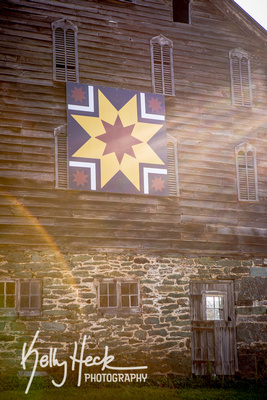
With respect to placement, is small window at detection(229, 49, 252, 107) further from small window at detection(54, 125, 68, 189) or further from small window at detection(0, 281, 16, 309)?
small window at detection(0, 281, 16, 309)

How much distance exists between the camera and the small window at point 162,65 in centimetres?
1291

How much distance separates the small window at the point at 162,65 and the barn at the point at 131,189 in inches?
1.3

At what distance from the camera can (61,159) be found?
11586 mm

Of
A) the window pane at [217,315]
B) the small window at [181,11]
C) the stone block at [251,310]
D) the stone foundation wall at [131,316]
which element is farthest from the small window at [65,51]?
the stone block at [251,310]

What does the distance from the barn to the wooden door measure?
1.4 inches

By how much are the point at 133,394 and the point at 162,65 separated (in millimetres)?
8461

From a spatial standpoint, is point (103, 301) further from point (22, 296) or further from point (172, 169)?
point (172, 169)

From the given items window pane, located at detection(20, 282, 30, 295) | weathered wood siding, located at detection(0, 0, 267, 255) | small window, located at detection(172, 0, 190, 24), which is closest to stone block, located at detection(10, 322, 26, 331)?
window pane, located at detection(20, 282, 30, 295)

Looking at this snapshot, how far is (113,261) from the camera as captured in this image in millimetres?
11633

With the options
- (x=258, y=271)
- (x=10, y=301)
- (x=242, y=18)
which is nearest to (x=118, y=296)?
(x=10, y=301)

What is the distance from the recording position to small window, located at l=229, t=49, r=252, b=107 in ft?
45.1

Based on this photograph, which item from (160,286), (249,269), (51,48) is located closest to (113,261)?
(160,286)

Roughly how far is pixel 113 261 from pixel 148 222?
1383 millimetres

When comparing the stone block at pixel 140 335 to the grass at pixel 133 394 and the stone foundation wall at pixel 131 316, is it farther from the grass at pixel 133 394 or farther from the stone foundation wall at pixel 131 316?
the grass at pixel 133 394
